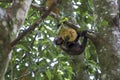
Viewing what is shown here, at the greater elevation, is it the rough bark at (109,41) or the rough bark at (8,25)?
the rough bark at (8,25)

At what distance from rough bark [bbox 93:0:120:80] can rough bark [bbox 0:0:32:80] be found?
0.80m

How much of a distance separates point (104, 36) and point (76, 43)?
41 cm

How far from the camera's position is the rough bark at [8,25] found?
1.24 meters

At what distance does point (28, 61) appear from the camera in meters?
2.56

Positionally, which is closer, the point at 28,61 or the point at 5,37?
the point at 5,37

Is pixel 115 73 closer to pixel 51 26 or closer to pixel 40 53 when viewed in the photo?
pixel 40 53

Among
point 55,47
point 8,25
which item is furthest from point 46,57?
point 8,25

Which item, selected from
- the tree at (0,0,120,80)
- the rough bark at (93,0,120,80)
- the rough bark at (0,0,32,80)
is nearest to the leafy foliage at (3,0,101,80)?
the tree at (0,0,120,80)

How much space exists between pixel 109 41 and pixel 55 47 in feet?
2.69

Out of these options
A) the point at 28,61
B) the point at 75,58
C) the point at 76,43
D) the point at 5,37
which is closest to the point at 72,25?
the point at 76,43

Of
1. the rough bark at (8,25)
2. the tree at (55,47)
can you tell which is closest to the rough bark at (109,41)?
the tree at (55,47)

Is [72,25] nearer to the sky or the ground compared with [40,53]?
nearer to the sky

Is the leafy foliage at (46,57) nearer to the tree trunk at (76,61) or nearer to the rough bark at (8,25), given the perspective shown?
the tree trunk at (76,61)

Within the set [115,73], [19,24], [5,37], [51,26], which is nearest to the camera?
[5,37]
